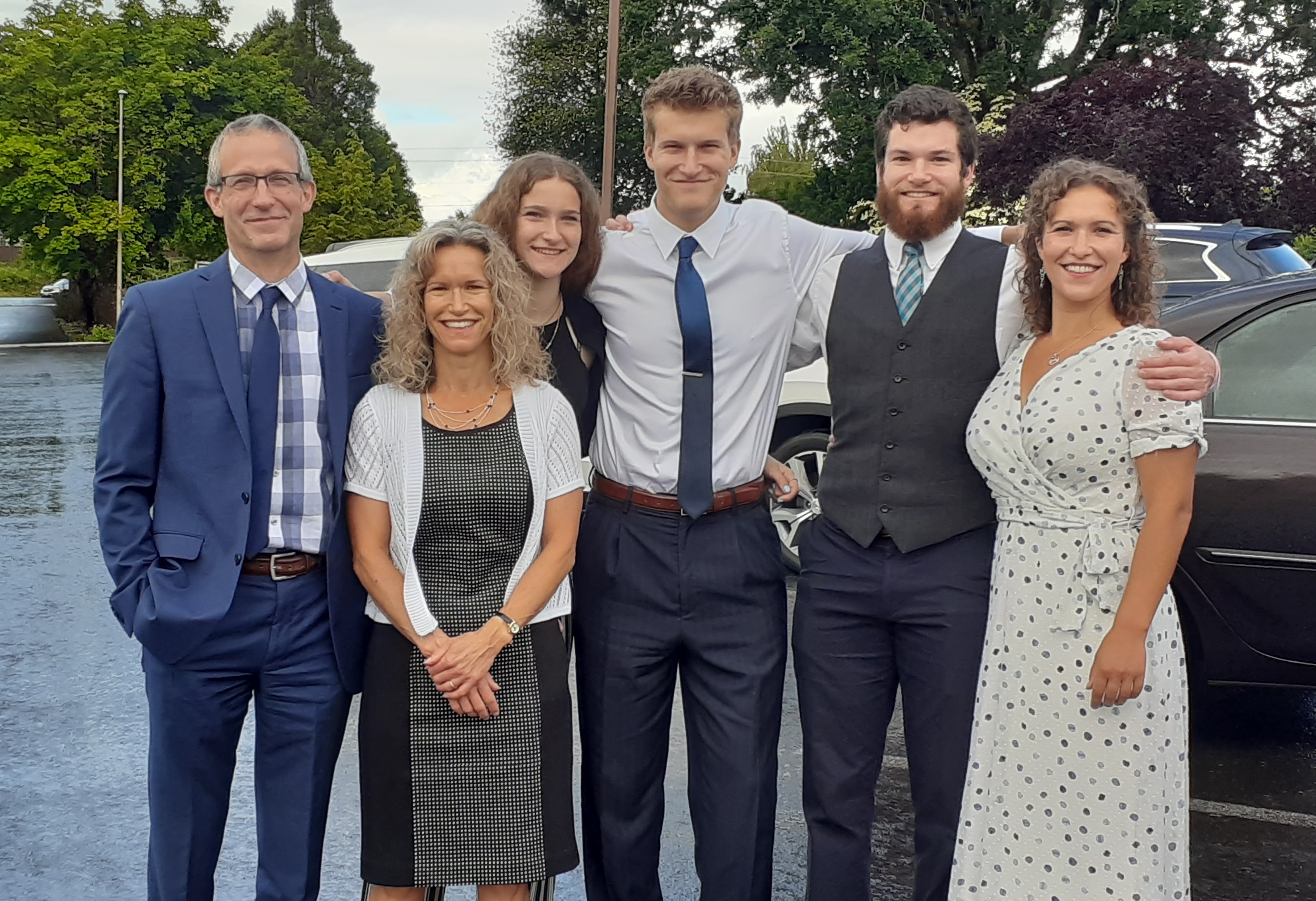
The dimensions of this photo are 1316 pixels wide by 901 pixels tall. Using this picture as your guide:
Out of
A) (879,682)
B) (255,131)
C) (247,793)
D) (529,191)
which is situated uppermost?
(255,131)

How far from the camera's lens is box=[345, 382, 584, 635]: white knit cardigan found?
9.76 feet

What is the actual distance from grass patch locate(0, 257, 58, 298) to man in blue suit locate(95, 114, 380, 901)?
5625cm

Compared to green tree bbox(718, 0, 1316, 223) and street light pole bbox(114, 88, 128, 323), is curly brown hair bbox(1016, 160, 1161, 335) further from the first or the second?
street light pole bbox(114, 88, 128, 323)

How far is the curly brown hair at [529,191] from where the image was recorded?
3295 millimetres

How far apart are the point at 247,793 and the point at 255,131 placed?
261 cm

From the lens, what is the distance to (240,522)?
294 centimetres

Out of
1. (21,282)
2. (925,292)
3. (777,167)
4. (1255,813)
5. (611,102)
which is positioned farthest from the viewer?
(21,282)

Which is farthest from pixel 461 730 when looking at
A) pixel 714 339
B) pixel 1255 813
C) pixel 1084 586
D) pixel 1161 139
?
pixel 1161 139

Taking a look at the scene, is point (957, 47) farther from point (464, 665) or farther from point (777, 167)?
point (464, 665)

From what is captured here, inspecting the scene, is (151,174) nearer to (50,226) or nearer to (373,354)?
(50,226)

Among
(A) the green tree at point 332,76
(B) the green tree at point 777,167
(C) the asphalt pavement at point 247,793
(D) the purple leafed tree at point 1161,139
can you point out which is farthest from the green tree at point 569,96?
(C) the asphalt pavement at point 247,793

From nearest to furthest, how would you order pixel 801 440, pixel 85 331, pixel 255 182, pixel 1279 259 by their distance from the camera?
1. pixel 255 182
2. pixel 801 440
3. pixel 1279 259
4. pixel 85 331

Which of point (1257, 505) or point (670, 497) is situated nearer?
point (670, 497)

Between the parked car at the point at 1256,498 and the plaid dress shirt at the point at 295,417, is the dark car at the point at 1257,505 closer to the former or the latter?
the parked car at the point at 1256,498
